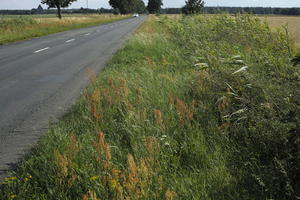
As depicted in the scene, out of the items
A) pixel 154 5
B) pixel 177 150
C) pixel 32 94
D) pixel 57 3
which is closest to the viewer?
pixel 177 150

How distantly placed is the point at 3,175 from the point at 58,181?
2.39ft

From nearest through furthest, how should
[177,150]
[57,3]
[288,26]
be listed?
[177,150] → [288,26] → [57,3]

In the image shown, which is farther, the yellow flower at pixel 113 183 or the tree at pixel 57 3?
the tree at pixel 57 3

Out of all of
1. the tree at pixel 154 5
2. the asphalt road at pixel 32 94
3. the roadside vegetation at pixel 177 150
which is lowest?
the asphalt road at pixel 32 94

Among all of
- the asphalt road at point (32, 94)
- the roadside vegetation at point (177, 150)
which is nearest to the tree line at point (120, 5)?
the asphalt road at point (32, 94)

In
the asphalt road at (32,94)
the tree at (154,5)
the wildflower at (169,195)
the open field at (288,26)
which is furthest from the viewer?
the tree at (154,5)

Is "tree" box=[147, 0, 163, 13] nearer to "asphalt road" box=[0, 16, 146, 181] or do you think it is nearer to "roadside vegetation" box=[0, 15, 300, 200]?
"asphalt road" box=[0, 16, 146, 181]

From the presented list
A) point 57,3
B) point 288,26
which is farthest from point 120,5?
point 288,26

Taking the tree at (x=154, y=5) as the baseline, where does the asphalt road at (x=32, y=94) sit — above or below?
below

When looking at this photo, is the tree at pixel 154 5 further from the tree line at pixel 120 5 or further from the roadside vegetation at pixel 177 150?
the roadside vegetation at pixel 177 150

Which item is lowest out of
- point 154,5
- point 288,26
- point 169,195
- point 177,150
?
point 177,150

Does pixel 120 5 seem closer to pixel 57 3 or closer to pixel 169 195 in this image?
pixel 57 3

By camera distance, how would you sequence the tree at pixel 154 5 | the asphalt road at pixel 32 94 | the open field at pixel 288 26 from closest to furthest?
1. the asphalt road at pixel 32 94
2. the open field at pixel 288 26
3. the tree at pixel 154 5

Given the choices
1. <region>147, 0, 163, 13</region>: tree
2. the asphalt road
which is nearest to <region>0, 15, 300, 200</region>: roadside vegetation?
the asphalt road
